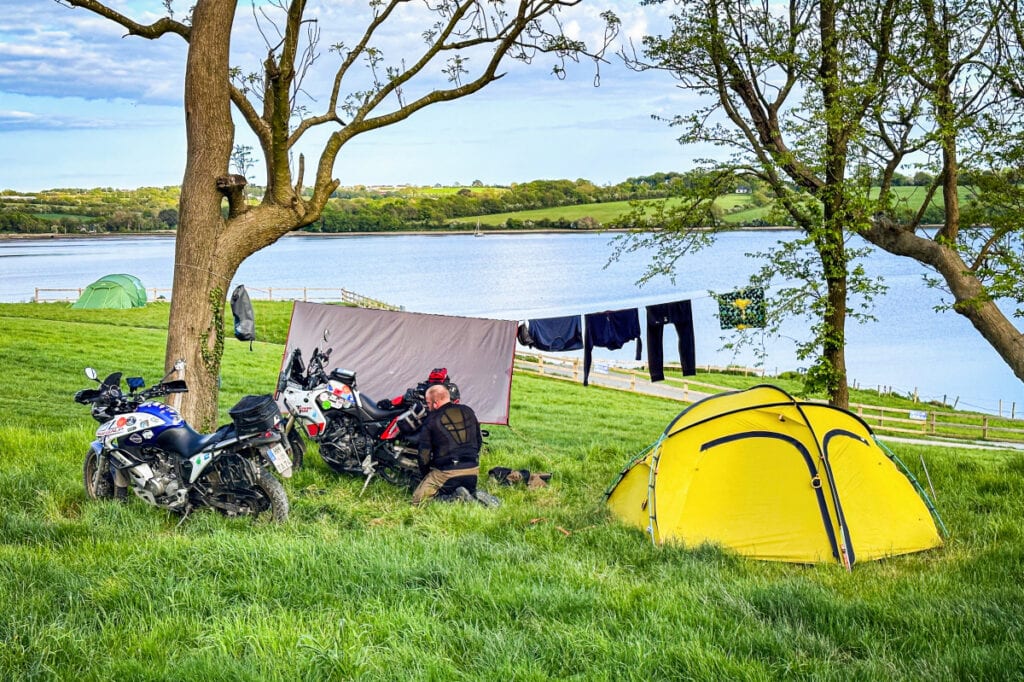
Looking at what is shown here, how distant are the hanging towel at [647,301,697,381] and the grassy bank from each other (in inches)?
183

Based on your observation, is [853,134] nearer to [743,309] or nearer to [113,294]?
[743,309]

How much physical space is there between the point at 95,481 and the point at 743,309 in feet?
28.3

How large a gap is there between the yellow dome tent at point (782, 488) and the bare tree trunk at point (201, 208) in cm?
486

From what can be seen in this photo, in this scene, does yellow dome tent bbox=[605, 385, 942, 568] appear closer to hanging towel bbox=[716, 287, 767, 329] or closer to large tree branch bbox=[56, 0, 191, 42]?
hanging towel bbox=[716, 287, 767, 329]

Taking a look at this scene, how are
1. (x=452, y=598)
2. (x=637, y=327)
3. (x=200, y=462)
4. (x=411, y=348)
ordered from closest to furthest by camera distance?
(x=452, y=598), (x=200, y=462), (x=411, y=348), (x=637, y=327)

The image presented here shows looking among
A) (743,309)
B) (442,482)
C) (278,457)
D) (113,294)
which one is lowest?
(442,482)

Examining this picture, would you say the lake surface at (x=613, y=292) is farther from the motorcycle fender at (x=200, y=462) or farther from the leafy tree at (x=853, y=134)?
the motorcycle fender at (x=200, y=462)

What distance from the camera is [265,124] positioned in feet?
33.0

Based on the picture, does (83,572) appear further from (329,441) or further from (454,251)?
(454,251)

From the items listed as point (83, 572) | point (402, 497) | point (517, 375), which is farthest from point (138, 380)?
point (517, 375)

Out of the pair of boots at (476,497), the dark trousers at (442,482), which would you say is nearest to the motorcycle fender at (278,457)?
the dark trousers at (442,482)

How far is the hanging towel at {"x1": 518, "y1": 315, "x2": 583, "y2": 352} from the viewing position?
40.7 feet

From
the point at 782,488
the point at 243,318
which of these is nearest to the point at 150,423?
the point at 243,318

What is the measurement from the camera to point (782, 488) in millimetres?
6594
